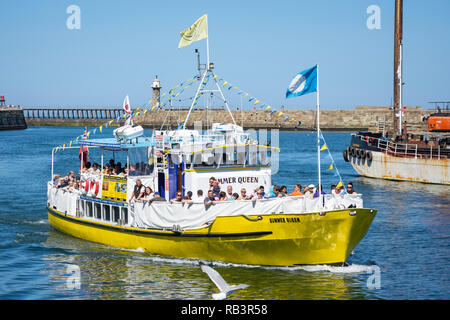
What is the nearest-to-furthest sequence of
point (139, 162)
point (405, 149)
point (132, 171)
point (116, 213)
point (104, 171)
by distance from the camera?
point (132, 171), point (116, 213), point (139, 162), point (104, 171), point (405, 149)

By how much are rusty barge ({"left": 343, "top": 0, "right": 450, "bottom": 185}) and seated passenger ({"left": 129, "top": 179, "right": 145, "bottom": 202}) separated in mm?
30758

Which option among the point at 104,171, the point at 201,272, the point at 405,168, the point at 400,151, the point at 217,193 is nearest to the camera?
the point at 201,272

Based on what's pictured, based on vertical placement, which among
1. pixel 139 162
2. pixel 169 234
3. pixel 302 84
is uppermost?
pixel 302 84

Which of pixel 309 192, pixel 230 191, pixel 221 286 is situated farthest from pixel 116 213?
pixel 309 192

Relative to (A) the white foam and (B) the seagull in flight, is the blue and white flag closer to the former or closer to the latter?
(A) the white foam

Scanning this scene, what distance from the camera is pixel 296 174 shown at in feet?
187

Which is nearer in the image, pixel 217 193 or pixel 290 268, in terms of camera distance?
pixel 290 268

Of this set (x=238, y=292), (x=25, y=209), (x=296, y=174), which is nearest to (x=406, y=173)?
(x=296, y=174)

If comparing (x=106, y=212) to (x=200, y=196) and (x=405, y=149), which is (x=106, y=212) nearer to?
(x=200, y=196)

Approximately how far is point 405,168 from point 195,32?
30.2 metres

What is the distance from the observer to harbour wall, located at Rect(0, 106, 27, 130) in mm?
156625

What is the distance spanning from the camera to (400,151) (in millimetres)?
51469
